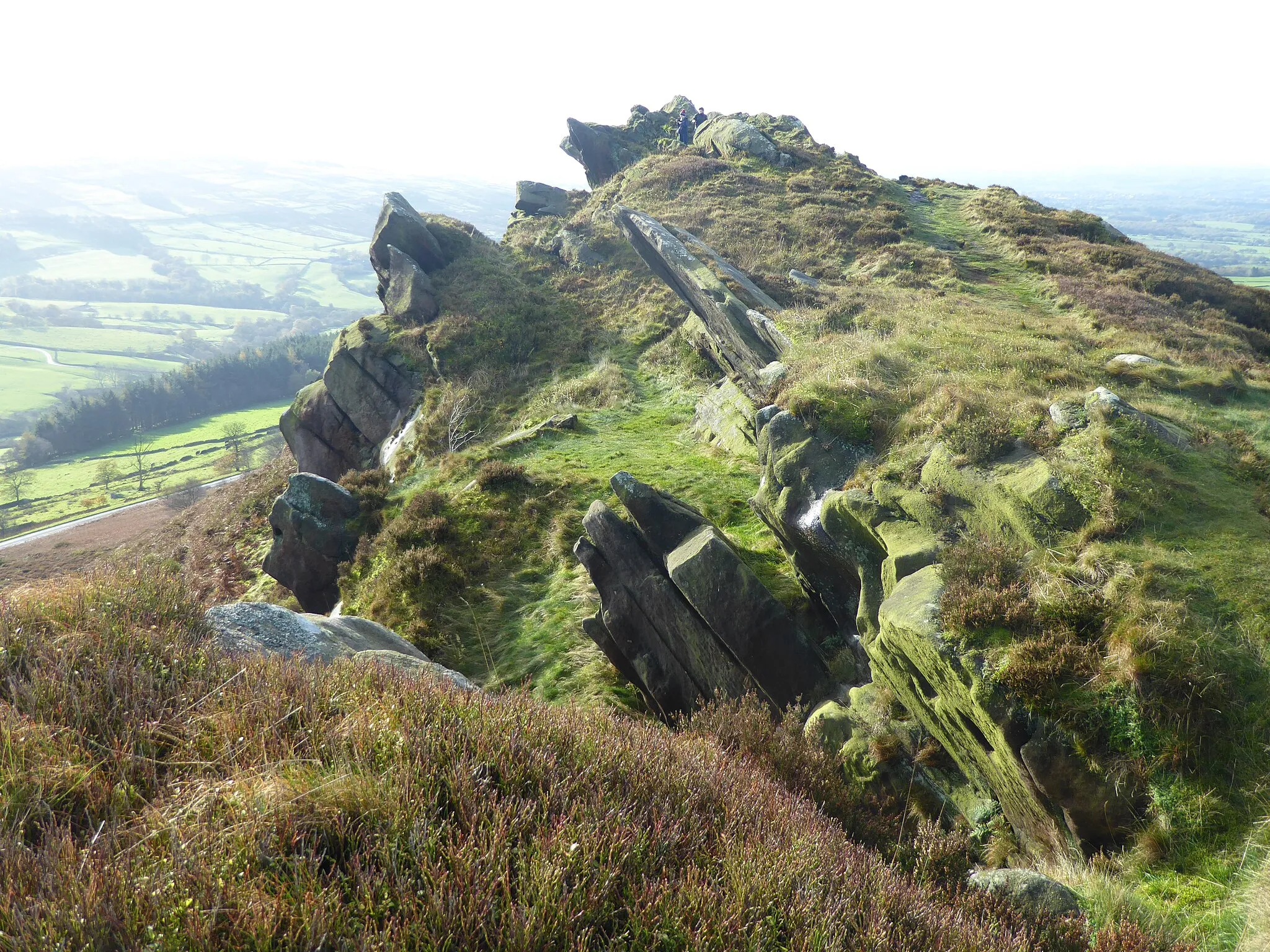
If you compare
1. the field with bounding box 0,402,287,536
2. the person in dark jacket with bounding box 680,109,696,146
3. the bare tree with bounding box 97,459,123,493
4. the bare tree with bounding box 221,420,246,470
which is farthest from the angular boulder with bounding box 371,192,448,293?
the bare tree with bounding box 97,459,123,493

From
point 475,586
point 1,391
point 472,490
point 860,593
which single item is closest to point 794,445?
point 860,593

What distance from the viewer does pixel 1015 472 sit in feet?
31.2

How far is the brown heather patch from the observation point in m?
3.36

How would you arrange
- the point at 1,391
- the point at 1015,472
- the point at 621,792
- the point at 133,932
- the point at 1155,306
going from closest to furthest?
the point at 133,932
the point at 621,792
the point at 1015,472
the point at 1155,306
the point at 1,391

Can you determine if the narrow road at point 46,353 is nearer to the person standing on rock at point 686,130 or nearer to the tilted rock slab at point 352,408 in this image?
the person standing on rock at point 686,130

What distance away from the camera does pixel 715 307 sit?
24.4 meters

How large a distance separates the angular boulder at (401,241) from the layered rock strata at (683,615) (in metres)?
32.6

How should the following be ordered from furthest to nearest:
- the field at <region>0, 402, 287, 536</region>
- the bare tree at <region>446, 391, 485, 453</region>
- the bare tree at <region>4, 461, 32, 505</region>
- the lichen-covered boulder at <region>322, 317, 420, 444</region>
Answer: the bare tree at <region>4, 461, 32, 505</region> < the field at <region>0, 402, 287, 536</region> < the lichen-covered boulder at <region>322, 317, 420, 444</region> < the bare tree at <region>446, 391, 485, 453</region>

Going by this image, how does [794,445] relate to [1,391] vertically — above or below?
above

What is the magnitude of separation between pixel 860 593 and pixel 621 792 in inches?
260

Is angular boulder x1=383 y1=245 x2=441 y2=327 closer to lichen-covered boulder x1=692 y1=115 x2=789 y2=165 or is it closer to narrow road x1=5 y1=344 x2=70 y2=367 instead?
lichen-covered boulder x1=692 y1=115 x2=789 y2=165

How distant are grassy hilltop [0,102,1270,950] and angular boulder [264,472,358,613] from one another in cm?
158

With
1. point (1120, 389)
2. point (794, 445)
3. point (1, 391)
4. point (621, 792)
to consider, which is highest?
point (1120, 389)

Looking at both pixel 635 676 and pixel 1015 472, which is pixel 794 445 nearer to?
pixel 1015 472
